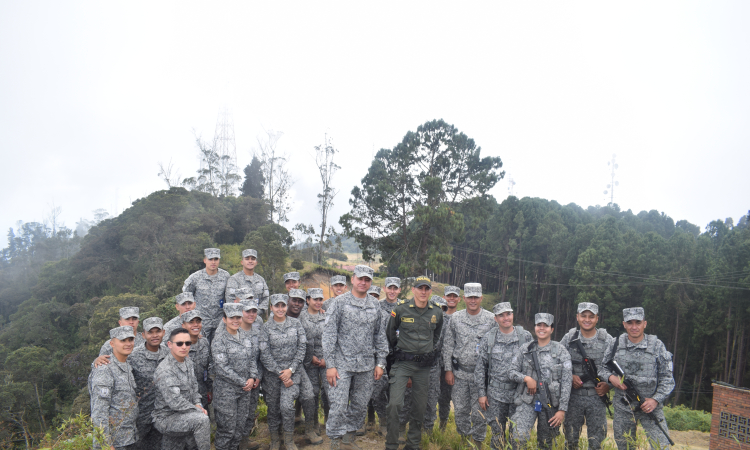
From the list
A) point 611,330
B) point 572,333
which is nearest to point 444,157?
point 611,330

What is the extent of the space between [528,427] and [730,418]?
10849mm

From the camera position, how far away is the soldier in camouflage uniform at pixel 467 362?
Result: 18.7ft

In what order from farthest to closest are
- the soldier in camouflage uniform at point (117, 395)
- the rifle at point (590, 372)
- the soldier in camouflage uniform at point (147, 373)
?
1. the rifle at point (590, 372)
2. the soldier in camouflage uniform at point (147, 373)
3. the soldier in camouflage uniform at point (117, 395)

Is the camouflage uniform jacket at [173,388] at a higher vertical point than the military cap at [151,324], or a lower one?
lower

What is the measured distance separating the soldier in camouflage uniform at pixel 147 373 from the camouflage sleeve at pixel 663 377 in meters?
6.15

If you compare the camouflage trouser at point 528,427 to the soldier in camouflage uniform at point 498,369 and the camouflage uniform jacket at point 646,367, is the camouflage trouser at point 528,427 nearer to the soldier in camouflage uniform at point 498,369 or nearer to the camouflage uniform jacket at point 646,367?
the soldier in camouflage uniform at point 498,369

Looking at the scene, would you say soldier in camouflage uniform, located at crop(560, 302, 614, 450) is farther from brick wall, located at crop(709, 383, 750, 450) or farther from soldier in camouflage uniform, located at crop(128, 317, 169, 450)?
brick wall, located at crop(709, 383, 750, 450)

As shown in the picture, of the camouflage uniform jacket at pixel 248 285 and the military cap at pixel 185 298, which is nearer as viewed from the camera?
the military cap at pixel 185 298

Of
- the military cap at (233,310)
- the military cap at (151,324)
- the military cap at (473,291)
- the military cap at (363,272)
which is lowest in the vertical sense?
the military cap at (151,324)

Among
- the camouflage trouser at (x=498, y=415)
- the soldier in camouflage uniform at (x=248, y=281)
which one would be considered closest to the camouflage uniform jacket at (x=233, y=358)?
the soldier in camouflage uniform at (x=248, y=281)

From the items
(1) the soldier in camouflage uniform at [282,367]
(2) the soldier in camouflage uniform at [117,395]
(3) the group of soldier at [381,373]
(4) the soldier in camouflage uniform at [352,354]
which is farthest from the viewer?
(1) the soldier in camouflage uniform at [282,367]

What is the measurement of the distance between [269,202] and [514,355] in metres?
38.2

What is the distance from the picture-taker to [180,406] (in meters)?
4.54

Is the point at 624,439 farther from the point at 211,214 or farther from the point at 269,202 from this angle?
the point at 269,202
